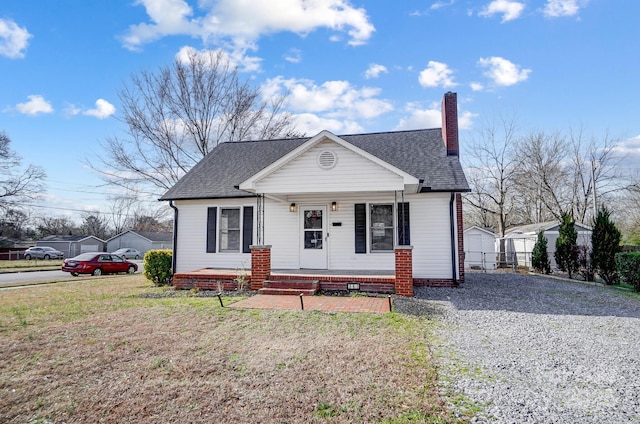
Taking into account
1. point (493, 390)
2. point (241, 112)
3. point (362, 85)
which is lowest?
point (493, 390)

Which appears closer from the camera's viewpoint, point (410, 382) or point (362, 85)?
point (410, 382)

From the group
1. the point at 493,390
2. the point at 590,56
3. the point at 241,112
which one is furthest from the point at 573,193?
the point at 493,390

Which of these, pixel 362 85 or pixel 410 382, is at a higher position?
pixel 362 85

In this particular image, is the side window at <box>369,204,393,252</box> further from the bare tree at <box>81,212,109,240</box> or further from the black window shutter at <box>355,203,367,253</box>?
the bare tree at <box>81,212,109,240</box>

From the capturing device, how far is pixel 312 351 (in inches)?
186

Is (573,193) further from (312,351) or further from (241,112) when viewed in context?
(312,351)

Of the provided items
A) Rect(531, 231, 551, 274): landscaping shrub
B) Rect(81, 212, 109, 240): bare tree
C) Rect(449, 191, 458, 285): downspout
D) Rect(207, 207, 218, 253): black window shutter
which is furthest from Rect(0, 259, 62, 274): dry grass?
Rect(531, 231, 551, 274): landscaping shrub

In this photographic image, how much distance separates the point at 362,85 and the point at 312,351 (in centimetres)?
1257

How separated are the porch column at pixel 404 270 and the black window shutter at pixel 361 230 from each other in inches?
83.0

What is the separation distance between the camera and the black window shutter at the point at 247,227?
38.6 feet

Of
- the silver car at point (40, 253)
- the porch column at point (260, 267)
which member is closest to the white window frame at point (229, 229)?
the porch column at point (260, 267)

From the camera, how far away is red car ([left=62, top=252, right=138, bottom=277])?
19672 millimetres

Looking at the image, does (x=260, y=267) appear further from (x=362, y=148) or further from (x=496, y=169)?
(x=496, y=169)

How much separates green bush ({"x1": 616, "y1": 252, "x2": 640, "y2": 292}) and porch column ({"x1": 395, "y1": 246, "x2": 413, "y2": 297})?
27.4 ft
